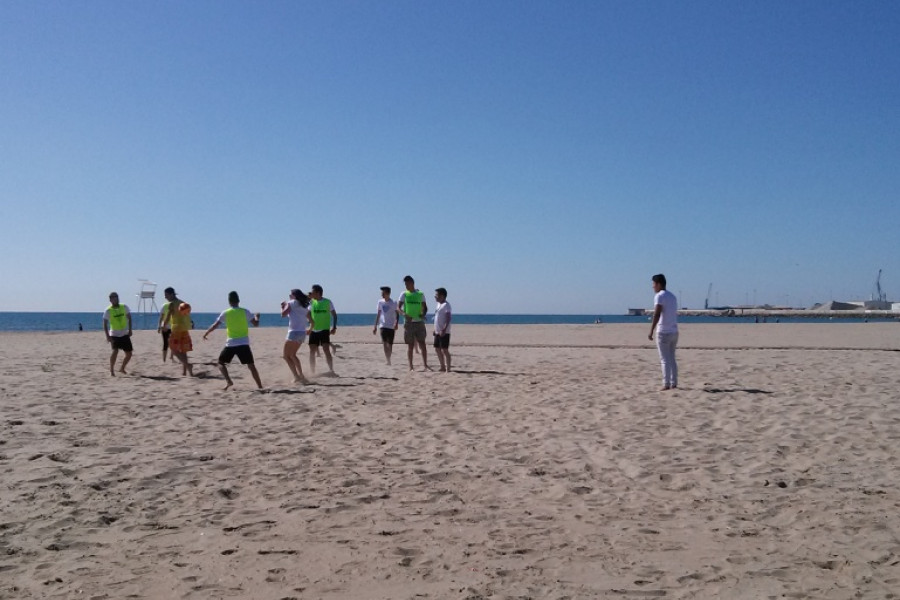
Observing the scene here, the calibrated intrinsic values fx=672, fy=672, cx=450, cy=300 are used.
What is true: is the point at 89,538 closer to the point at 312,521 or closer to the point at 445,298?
the point at 312,521

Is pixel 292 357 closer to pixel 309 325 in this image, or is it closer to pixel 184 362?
pixel 309 325

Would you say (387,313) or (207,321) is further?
(207,321)

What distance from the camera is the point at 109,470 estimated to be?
533 centimetres

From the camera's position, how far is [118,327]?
491 inches

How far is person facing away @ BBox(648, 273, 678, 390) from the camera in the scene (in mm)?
9812

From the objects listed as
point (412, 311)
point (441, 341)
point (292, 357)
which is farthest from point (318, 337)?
point (441, 341)

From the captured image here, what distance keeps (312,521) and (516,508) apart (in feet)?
4.47

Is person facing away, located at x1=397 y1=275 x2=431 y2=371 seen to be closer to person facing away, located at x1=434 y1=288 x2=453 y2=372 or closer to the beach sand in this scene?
person facing away, located at x1=434 y1=288 x2=453 y2=372

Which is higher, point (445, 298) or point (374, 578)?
point (445, 298)

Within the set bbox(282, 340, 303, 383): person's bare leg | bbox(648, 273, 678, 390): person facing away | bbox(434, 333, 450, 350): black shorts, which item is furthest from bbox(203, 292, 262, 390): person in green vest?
bbox(648, 273, 678, 390): person facing away

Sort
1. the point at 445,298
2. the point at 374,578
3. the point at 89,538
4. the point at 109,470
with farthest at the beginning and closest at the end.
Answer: the point at 445,298, the point at 109,470, the point at 89,538, the point at 374,578

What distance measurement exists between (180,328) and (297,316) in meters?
2.55

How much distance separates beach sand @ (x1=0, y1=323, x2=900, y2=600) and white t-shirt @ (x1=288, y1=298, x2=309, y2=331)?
6.63 ft

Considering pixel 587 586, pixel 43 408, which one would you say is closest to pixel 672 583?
pixel 587 586
